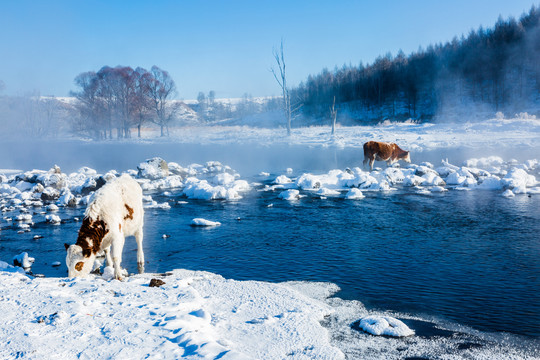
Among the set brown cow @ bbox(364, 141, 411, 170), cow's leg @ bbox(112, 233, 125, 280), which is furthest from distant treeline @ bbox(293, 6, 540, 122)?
cow's leg @ bbox(112, 233, 125, 280)

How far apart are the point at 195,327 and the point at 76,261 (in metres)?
3.13

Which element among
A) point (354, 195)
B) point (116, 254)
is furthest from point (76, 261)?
point (354, 195)

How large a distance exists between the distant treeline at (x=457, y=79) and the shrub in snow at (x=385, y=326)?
199 ft

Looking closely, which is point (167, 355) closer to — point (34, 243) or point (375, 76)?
point (34, 243)

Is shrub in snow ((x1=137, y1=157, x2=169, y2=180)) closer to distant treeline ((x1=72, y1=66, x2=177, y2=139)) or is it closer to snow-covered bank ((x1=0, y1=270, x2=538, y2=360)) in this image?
snow-covered bank ((x1=0, y1=270, x2=538, y2=360))

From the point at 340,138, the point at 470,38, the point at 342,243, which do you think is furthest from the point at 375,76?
the point at 342,243

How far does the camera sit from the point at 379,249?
10.2 m

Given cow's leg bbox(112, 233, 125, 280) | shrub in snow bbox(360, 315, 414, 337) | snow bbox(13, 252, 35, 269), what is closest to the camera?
shrub in snow bbox(360, 315, 414, 337)

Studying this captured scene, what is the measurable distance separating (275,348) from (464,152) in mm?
32930

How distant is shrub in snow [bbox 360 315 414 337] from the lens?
5648 mm

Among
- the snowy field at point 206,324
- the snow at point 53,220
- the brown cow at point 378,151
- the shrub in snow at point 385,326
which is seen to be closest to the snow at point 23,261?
the snowy field at point 206,324

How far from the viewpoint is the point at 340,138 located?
45.4m

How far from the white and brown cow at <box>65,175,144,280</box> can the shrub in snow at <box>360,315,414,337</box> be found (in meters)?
4.55

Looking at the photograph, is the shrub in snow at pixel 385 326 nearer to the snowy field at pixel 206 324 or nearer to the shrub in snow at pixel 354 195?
the snowy field at pixel 206 324
